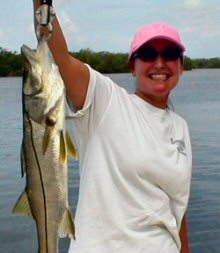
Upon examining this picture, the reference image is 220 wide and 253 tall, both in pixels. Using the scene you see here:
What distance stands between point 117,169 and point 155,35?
0.85 m

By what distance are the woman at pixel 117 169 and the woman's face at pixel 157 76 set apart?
12cm

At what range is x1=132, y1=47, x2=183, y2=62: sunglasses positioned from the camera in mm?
3297

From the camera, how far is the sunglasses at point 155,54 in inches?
130

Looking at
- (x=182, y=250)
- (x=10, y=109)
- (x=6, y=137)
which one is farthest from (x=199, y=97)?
(x=182, y=250)

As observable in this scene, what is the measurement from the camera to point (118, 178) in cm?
296

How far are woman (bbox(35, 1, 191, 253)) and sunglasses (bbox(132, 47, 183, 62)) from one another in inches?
10.4

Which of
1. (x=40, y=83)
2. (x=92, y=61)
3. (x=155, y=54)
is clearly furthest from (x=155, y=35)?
(x=92, y=61)

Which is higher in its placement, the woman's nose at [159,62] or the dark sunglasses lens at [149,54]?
the dark sunglasses lens at [149,54]

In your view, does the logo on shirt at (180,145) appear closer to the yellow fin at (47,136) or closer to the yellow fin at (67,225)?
the yellow fin at (67,225)

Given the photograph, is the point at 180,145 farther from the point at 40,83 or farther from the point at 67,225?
the point at 40,83

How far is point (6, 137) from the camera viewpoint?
21.0 m

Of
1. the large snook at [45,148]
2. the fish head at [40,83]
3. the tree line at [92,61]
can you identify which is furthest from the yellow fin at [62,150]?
the tree line at [92,61]

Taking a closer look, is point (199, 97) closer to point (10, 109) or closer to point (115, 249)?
point (10, 109)

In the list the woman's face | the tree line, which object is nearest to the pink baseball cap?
the woman's face
